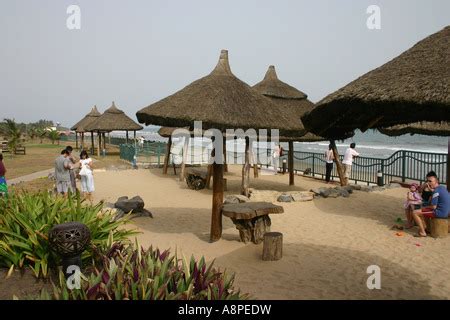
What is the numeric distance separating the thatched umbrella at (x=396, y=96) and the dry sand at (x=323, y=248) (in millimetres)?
2409

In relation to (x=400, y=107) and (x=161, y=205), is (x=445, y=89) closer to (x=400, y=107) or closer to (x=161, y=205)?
(x=400, y=107)

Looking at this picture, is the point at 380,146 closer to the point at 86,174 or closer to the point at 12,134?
the point at 12,134

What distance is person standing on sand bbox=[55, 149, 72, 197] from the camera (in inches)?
419

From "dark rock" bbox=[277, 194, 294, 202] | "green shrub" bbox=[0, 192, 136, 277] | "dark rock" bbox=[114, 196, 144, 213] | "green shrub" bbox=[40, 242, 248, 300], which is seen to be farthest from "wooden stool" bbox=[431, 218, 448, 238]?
"dark rock" bbox=[114, 196, 144, 213]

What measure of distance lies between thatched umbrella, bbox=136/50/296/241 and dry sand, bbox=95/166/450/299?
1292 mm

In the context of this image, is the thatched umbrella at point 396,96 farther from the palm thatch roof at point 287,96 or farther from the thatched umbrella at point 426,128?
the palm thatch roof at point 287,96

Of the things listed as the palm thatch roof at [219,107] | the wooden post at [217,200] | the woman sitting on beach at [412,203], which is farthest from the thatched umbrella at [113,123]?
the woman sitting on beach at [412,203]

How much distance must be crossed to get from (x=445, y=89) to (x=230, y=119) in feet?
12.7

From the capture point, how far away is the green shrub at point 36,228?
514cm

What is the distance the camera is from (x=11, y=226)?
19.1 feet

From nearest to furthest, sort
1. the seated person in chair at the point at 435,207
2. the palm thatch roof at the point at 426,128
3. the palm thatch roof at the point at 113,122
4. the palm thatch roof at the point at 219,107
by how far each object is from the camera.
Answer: the palm thatch roof at the point at 219,107 < the seated person in chair at the point at 435,207 < the palm thatch roof at the point at 426,128 < the palm thatch roof at the point at 113,122

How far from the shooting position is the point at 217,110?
24.6 feet

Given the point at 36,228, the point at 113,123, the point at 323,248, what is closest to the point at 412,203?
the point at 323,248
